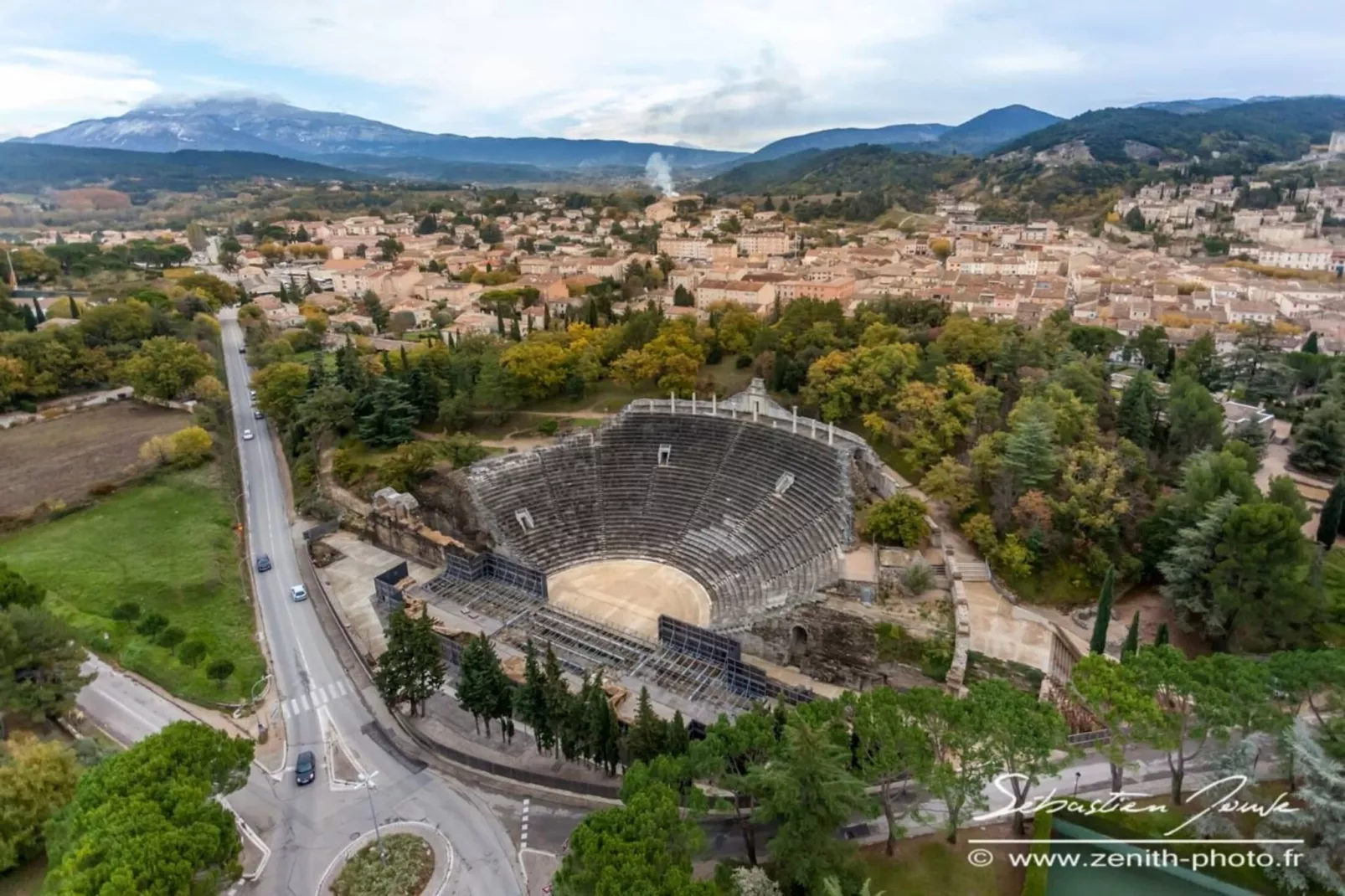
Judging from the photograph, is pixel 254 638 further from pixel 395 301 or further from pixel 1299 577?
pixel 395 301

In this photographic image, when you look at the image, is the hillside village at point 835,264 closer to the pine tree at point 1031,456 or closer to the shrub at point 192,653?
the pine tree at point 1031,456

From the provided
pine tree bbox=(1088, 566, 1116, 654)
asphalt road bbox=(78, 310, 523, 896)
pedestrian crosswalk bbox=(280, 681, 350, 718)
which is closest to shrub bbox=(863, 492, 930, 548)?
pine tree bbox=(1088, 566, 1116, 654)

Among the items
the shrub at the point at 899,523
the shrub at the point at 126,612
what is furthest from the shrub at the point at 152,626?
the shrub at the point at 899,523

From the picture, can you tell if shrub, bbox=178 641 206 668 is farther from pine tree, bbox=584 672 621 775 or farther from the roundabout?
pine tree, bbox=584 672 621 775

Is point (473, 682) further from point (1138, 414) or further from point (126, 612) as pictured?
point (1138, 414)

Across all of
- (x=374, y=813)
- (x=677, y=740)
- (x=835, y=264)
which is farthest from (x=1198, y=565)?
(x=835, y=264)

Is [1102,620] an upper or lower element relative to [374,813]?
upper
